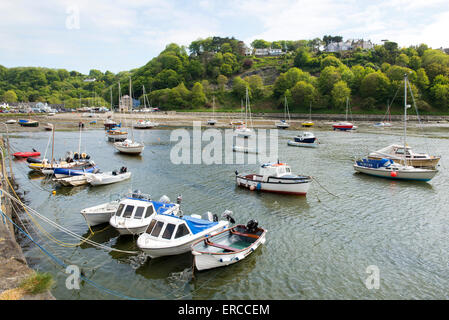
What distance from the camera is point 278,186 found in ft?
101

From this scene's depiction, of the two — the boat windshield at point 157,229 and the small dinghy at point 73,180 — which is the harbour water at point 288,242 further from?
the boat windshield at point 157,229

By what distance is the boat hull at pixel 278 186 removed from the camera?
3000cm

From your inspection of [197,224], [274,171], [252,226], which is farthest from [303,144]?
[197,224]

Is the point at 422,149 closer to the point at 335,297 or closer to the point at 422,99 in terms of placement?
the point at 335,297

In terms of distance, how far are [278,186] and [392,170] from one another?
16956 mm

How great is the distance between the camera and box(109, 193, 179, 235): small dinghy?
19.5 metres

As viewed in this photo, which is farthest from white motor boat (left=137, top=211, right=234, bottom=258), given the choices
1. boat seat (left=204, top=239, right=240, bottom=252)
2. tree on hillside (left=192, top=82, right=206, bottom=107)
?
tree on hillside (left=192, top=82, right=206, bottom=107)

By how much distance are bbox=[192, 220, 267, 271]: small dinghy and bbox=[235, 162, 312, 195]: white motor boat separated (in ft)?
37.2

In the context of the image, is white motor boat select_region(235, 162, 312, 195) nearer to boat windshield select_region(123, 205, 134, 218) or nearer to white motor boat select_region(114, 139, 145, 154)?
boat windshield select_region(123, 205, 134, 218)

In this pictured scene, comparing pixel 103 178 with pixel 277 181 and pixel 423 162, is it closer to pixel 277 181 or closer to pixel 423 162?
pixel 277 181

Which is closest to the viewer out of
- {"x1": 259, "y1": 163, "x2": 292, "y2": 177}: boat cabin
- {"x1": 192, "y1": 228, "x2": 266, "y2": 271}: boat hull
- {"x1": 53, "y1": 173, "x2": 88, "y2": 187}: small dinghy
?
{"x1": 192, "y1": 228, "x2": 266, "y2": 271}: boat hull

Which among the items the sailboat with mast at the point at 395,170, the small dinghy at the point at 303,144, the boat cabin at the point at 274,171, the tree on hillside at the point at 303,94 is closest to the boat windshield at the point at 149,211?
the boat cabin at the point at 274,171

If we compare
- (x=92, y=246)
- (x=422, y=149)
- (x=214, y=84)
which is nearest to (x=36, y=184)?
(x=92, y=246)

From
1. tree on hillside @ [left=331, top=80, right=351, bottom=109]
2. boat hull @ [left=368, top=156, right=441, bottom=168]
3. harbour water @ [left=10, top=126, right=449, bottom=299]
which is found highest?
tree on hillside @ [left=331, top=80, right=351, bottom=109]
